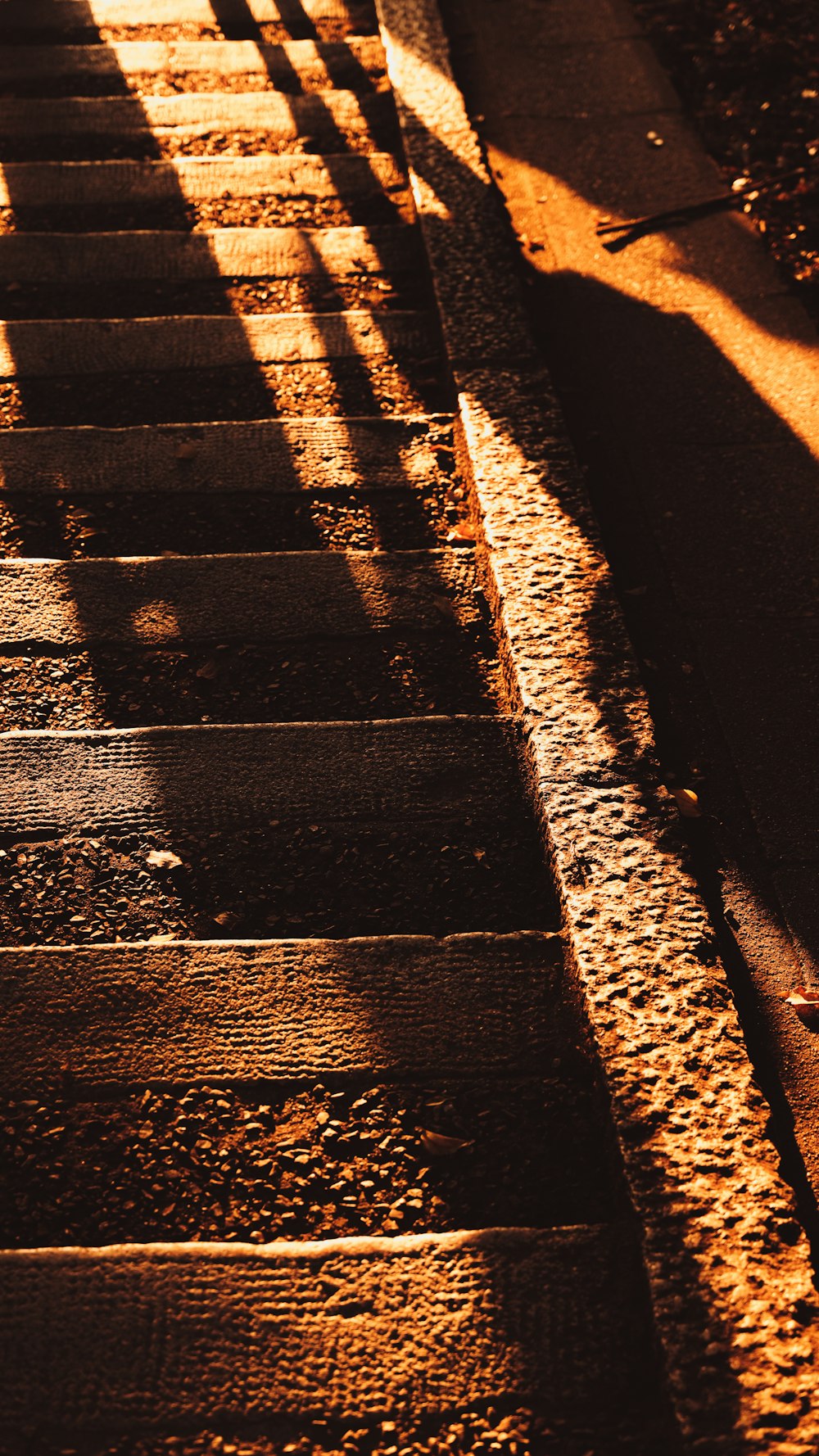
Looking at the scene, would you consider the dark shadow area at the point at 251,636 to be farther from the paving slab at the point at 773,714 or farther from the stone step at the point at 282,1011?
the paving slab at the point at 773,714

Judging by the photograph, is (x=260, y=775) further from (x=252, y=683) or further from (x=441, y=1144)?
(x=441, y=1144)

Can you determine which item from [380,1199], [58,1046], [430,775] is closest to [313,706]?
[430,775]

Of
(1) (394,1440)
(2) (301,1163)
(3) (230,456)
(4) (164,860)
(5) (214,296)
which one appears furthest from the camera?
(5) (214,296)

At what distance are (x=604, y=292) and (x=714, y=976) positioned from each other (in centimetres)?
277

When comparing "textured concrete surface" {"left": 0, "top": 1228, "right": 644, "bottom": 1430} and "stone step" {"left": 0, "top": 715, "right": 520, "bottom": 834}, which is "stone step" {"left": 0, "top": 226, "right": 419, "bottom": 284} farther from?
"textured concrete surface" {"left": 0, "top": 1228, "right": 644, "bottom": 1430}

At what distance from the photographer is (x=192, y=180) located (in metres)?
4.21

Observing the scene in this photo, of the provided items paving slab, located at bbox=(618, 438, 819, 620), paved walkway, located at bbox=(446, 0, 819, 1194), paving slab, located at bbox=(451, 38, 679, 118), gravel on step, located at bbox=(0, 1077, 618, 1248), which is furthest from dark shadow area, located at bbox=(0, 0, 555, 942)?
paving slab, located at bbox=(451, 38, 679, 118)

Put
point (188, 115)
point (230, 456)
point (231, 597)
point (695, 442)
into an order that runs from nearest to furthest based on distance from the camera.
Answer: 1. point (231, 597)
2. point (230, 456)
3. point (695, 442)
4. point (188, 115)

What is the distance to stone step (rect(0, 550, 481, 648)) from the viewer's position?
257 centimetres

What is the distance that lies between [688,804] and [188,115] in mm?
3845

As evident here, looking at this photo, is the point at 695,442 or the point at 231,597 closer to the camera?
the point at 231,597

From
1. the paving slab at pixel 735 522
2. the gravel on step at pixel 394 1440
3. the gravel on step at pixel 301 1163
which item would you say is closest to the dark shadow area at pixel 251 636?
the gravel on step at pixel 301 1163

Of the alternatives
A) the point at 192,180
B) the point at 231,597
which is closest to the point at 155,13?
the point at 192,180

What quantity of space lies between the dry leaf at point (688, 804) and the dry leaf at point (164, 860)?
1.03 metres
